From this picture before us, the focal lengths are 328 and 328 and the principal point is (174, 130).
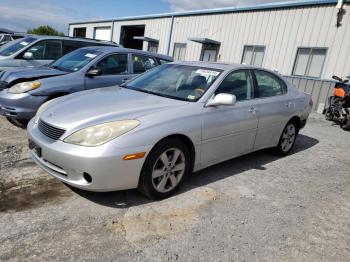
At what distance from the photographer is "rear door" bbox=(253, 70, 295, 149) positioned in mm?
4785

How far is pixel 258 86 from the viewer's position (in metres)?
4.81

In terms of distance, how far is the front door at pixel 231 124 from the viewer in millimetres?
3912

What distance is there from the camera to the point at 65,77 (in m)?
5.83

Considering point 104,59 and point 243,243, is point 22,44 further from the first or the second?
point 243,243

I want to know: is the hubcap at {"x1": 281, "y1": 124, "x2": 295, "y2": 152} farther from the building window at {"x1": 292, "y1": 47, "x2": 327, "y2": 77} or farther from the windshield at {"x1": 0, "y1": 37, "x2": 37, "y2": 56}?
the building window at {"x1": 292, "y1": 47, "x2": 327, "y2": 77}

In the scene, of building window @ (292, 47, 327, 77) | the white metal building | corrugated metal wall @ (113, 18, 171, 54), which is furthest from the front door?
corrugated metal wall @ (113, 18, 171, 54)

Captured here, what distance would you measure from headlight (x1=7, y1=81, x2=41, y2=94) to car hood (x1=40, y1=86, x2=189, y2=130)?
1.73 m

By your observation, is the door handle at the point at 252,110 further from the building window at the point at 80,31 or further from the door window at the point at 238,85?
the building window at the point at 80,31

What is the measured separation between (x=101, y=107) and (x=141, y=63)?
3686 millimetres

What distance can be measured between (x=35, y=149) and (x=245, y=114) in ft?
8.62

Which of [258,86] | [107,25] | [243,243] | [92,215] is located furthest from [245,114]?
[107,25]

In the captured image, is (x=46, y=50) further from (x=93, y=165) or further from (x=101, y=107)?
(x=93, y=165)

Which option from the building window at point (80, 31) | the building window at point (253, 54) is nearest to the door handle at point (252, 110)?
the building window at point (253, 54)

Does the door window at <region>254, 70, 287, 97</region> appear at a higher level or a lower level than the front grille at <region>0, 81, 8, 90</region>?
higher
